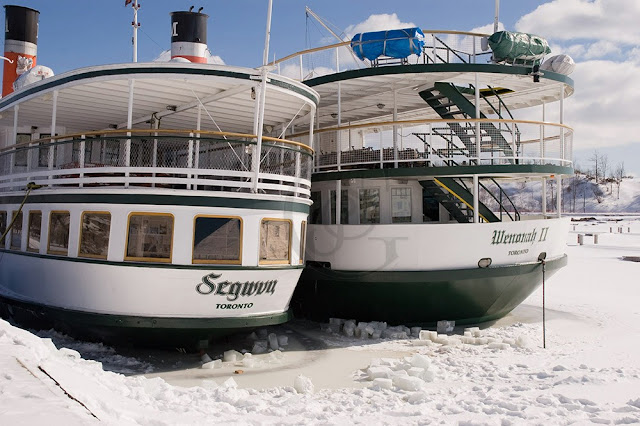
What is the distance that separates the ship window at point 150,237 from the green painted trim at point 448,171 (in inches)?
230

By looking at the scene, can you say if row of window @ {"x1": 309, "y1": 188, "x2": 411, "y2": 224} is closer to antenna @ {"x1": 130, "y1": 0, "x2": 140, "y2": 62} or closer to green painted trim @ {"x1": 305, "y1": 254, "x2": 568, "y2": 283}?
green painted trim @ {"x1": 305, "y1": 254, "x2": 568, "y2": 283}

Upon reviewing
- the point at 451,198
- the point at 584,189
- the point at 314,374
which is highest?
the point at 584,189

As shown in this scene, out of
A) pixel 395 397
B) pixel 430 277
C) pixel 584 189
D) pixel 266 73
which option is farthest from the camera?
pixel 584 189

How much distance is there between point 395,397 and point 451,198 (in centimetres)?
757

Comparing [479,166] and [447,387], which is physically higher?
[479,166]

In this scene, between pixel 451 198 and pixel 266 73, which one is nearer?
pixel 266 73

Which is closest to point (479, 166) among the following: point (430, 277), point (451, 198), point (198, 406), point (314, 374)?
point (451, 198)

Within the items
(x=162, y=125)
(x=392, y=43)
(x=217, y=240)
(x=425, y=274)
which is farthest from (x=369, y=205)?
(x=162, y=125)

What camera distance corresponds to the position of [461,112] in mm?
16609

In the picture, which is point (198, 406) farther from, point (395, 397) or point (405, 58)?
point (405, 58)

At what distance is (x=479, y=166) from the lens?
1391cm

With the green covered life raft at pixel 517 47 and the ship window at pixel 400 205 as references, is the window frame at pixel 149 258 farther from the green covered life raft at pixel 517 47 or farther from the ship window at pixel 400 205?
the green covered life raft at pixel 517 47

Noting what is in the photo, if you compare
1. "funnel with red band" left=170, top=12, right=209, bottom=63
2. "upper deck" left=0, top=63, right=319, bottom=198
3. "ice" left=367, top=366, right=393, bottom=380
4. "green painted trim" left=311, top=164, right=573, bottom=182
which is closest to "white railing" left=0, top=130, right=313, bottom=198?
"upper deck" left=0, top=63, right=319, bottom=198

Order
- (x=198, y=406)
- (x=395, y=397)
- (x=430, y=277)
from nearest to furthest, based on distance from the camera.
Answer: (x=198, y=406) → (x=395, y=397) → (x=430, y=277)
